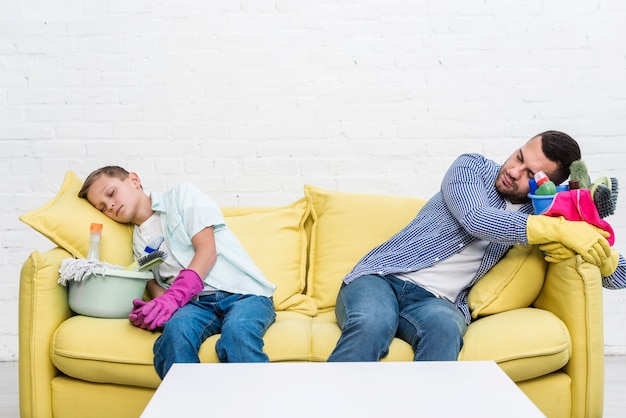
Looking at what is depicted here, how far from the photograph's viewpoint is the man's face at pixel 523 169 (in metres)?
2.20

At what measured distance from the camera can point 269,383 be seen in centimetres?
145

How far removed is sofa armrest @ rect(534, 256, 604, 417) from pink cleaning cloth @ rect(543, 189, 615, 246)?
12 cm

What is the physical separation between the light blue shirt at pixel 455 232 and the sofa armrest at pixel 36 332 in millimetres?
898

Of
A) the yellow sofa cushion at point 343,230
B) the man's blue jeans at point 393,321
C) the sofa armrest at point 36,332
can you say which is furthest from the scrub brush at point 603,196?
the sofa armrest at point 36,332

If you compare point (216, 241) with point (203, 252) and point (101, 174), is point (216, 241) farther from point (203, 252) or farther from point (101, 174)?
point (101, 174)

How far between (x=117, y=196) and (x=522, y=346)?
1326mm

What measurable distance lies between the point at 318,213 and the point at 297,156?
1.69ft

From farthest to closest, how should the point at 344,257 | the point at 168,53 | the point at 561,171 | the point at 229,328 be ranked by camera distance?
the point at 168,53 < the point at 344,257 < the point at 561,171 < the point at 229,328

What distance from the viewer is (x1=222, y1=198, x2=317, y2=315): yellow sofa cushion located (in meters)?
2.53

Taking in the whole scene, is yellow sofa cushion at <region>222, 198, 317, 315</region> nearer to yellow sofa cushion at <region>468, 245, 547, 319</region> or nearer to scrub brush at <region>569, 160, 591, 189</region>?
yellow sofa cushion at <region>468, 245, 547, 319</region>

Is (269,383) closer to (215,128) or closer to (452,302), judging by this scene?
(452,302)

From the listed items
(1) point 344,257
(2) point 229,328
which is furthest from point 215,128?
(2) point 229,328

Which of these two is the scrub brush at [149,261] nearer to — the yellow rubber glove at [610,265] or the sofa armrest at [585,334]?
the sofa armrest at [585,334]

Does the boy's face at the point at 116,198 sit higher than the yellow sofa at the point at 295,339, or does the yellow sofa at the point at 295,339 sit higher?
the boy's face at the point at 116,198
